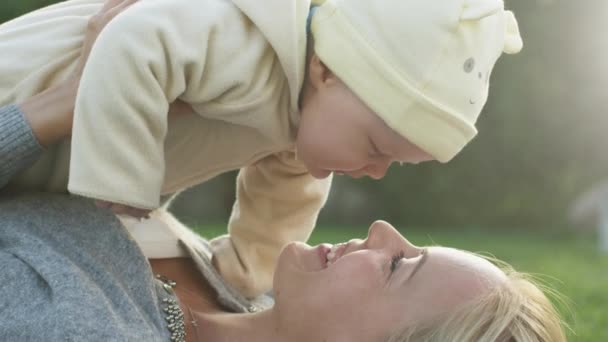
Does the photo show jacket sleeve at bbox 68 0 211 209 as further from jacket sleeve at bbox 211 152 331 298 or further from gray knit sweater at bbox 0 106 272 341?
jacket sleeve at bbox 211 152 331 298

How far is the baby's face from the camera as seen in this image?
2229mm

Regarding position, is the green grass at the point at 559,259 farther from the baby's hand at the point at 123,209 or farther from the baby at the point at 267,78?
the baby's hand at the point at 123,209

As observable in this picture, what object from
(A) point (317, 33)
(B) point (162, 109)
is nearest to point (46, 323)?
(B) point (162, 109)

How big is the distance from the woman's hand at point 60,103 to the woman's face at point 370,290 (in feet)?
2.25

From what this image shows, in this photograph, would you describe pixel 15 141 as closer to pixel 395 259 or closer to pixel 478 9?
pixel 395 259

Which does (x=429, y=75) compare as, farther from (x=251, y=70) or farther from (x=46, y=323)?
(x=46, y=323)

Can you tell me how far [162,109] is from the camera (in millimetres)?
2146

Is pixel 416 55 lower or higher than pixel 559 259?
higher

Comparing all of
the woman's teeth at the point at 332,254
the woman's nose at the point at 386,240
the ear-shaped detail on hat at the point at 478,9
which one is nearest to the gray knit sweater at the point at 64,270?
the woman's teeth at the point at 332,254

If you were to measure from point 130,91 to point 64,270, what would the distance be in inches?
17.8

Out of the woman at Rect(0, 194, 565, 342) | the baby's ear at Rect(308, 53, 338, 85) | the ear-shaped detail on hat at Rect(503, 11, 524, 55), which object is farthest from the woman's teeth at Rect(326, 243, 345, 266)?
the ear-shaped detail on hat at Rect(503, 11, 524, 55)

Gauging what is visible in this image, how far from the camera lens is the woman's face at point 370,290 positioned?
7.79 ft

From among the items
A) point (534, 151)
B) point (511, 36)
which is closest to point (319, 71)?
point (511, 36)

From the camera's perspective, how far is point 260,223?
117 inches
